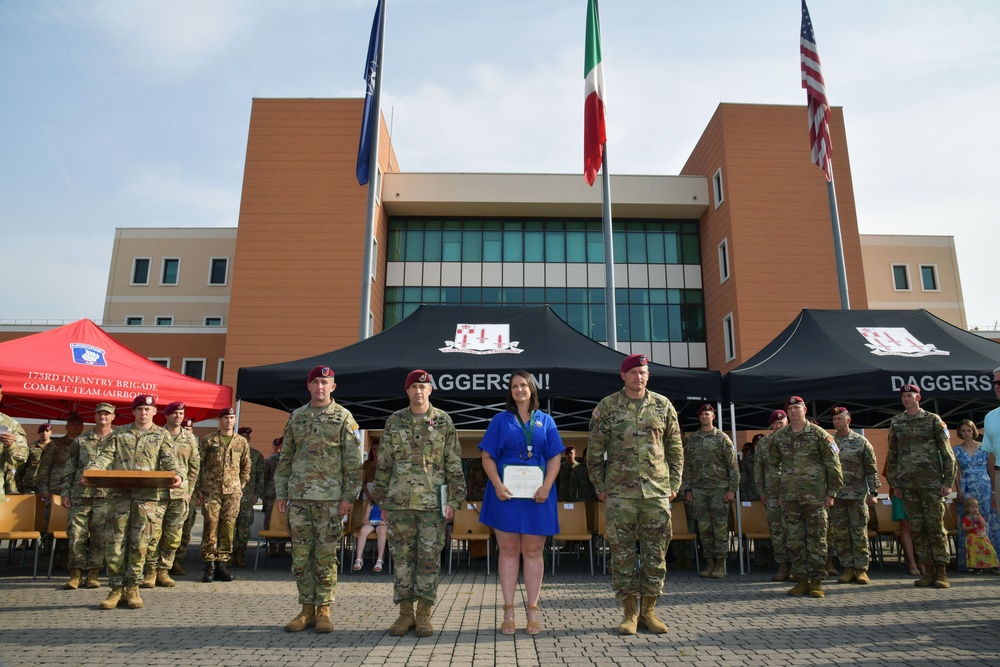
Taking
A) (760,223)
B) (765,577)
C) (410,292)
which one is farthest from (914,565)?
(410,292)

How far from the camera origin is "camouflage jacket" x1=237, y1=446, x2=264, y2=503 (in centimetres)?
894

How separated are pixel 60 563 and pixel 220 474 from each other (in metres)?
2.66

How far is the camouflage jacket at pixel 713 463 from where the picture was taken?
25.9 feet

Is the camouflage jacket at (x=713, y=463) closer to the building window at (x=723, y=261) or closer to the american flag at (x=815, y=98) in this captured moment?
the american flag at (x=815, y=98)

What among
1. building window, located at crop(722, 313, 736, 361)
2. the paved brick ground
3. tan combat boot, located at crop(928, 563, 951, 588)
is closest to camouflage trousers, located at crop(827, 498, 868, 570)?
the paved brick ground

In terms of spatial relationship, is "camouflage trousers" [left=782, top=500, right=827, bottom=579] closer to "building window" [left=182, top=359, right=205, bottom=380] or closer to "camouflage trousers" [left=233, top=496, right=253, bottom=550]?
"camouflage trousers" [left=233, top=496, right=253, bottom=550]

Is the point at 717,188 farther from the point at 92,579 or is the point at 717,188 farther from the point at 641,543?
the point at 92,579

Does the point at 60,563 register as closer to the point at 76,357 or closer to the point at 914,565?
the point at 76,357

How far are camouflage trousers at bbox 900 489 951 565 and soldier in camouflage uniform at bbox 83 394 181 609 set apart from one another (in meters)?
7.34

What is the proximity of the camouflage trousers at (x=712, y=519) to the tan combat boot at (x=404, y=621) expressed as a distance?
4.37m

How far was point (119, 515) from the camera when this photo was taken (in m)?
6.10

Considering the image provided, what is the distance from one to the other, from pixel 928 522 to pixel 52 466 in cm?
1029

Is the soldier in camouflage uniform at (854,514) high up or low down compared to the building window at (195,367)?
down

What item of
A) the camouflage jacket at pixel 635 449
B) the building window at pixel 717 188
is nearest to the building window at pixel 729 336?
the building window at pixel 717 188
